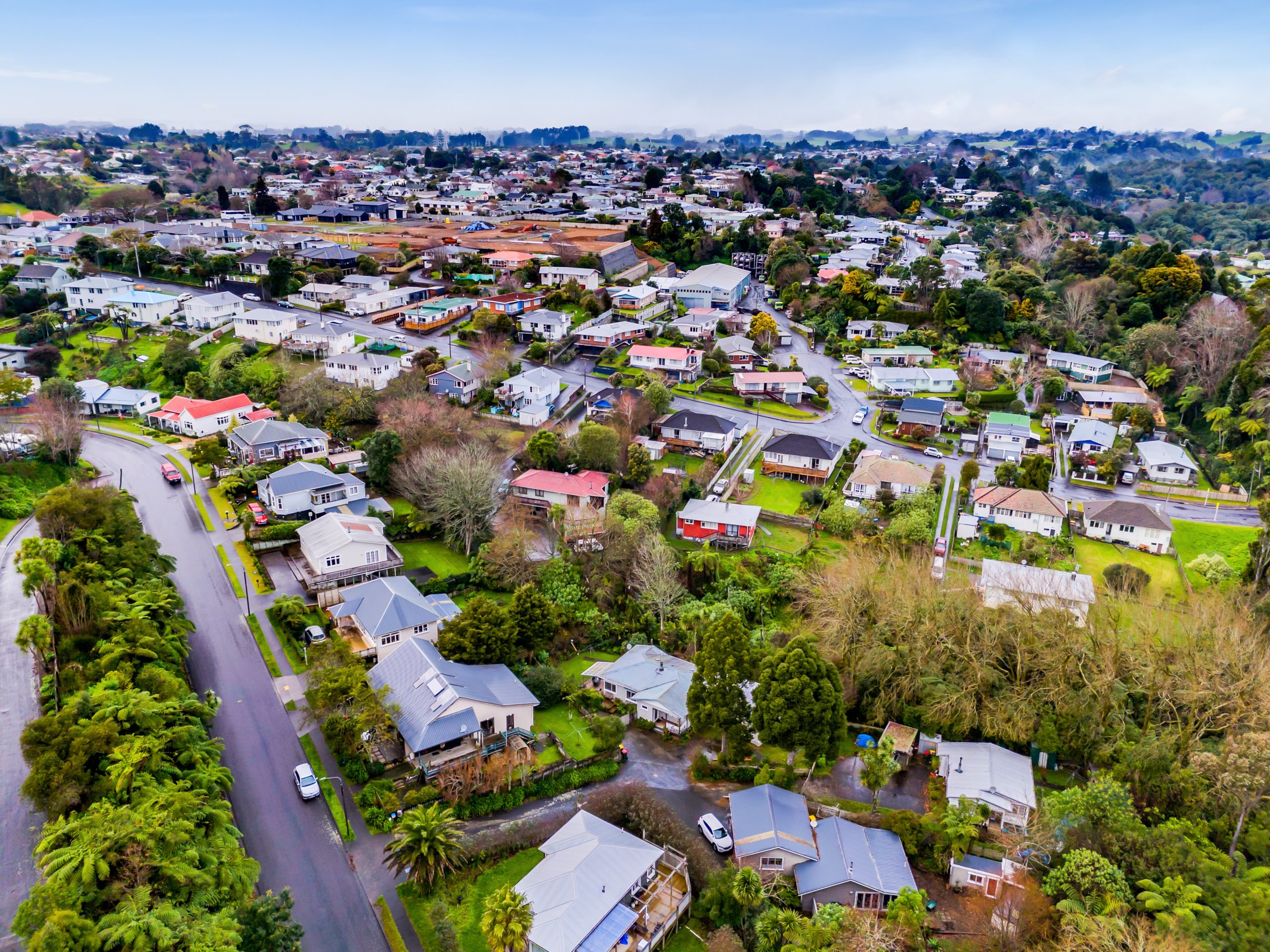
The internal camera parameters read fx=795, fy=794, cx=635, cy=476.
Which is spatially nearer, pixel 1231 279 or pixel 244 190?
pixel 1231 279

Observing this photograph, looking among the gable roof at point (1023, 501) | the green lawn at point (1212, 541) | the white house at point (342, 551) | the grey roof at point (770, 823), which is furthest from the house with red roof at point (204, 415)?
the green lawn at point (1212, 541)

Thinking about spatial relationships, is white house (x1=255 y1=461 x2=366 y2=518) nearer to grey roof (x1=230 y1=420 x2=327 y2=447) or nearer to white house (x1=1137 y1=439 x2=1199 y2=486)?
grey roof (x1=230 y1=420 x2=327 y2=447)

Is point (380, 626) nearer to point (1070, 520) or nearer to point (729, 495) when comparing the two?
point (729, 495)

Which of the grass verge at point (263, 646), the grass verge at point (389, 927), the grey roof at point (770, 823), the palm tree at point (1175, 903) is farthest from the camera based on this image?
the grass verge at point (263, 646)

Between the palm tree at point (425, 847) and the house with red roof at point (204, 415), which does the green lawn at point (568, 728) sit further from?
the house with red roof at point (204, 415)

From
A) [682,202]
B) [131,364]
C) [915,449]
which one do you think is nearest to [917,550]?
[915,449]

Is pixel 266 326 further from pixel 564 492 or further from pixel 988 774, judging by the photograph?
pixel 988 774
